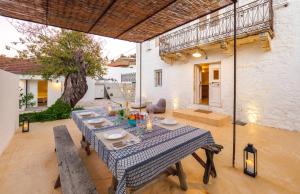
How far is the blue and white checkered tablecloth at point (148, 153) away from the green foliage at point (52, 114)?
221 inches

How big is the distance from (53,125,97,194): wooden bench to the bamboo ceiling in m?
2.46

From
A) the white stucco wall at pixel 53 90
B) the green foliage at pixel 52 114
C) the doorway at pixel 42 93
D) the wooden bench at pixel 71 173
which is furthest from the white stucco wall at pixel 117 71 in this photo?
the wooden bench at pixel 71 173

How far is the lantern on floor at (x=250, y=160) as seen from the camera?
8.13 feet

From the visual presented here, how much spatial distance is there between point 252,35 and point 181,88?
13.6 ft

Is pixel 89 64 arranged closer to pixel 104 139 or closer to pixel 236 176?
pixel 104 139

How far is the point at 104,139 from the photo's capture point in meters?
1.82

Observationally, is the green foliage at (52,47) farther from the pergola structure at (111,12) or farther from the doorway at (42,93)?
the doorway at (42,93)

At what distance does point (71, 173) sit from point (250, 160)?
9.44 feet

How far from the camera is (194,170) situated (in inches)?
106

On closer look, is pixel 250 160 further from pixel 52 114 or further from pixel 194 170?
pixel 52 114

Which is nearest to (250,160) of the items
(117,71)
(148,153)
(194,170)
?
(194,170)

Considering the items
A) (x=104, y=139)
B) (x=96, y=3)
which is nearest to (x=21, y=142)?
(x=104, y=139)

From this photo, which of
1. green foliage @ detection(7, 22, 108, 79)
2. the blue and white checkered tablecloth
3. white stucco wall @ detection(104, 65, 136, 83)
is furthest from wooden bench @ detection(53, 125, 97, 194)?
white stucco wall @ detection(104, 65, 136, 83)

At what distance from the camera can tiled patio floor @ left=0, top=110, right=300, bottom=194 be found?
7.32 feet
